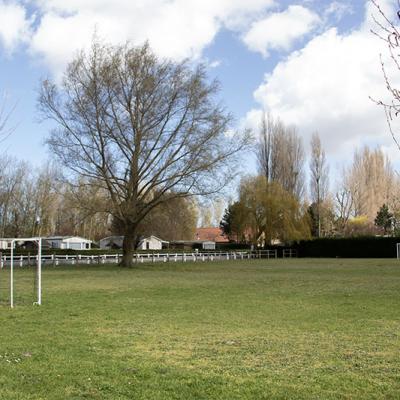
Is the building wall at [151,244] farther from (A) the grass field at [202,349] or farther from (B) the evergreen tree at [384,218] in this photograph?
(A) the grass field at [202,349]

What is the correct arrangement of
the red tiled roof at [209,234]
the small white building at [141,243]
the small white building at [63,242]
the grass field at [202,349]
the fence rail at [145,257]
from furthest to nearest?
the red tiled roof at [209,234]
the small white building at [141,243]
the small white building at [63,242]
the fence rail at [145,257]
the grass field at [202,349]

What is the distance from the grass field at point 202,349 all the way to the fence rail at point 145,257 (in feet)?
77.9

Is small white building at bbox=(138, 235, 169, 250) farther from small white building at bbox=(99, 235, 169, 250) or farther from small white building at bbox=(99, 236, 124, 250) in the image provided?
small white building at bbox=(99, 236, 124, 250)

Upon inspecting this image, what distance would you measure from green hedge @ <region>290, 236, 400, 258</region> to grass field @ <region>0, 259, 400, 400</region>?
47449 mm

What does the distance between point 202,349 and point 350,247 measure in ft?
188

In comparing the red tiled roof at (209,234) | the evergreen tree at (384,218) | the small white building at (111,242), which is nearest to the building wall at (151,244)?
the small white building at (111,242)

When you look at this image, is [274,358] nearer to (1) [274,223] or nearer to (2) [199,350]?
(2) [199,350]

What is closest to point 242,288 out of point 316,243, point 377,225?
point 316,243

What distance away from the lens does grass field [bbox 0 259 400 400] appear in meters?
5.54

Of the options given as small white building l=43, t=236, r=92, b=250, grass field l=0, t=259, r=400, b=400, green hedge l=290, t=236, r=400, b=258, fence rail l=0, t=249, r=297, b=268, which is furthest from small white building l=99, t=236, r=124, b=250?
grass field l=0, t=259, r=400, b=400

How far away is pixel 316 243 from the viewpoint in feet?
213

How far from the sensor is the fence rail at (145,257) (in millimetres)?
40562

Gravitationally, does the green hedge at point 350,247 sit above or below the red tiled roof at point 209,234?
below

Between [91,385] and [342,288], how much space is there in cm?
1497
